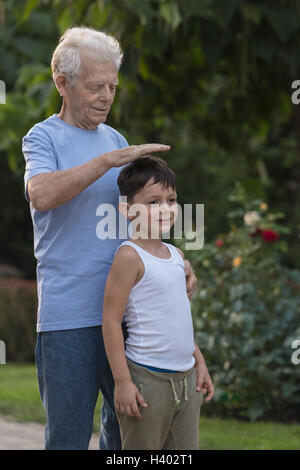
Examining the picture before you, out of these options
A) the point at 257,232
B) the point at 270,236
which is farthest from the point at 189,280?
the point at 257,232

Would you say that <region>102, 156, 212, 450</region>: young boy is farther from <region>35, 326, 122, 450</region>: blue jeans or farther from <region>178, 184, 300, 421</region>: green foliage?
<region>178, 184, 300, 421</region>: green foliage

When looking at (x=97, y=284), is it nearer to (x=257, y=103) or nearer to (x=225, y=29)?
(x=225, y=29)

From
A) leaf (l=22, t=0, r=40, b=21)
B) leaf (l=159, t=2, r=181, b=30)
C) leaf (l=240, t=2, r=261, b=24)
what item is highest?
leaf (l=22, t=0, r=40, b=21)

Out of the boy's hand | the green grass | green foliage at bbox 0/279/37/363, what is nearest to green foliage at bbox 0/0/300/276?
the green grass

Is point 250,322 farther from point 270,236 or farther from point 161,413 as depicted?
point 161,413

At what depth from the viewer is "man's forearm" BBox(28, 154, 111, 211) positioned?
2.59 m

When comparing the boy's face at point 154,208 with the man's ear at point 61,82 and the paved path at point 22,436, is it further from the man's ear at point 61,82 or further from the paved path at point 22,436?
the paved path at point 22,436

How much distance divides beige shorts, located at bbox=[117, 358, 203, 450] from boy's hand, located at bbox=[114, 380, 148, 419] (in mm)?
28

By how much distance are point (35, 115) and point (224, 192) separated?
46.4ft

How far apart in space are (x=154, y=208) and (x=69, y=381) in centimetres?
62

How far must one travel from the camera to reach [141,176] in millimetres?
2762

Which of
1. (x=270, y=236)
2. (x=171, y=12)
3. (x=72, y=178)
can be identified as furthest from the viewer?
(x=270, y=236)

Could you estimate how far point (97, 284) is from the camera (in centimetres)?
279

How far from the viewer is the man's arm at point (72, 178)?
2.59m
